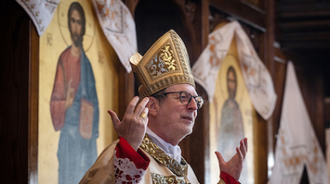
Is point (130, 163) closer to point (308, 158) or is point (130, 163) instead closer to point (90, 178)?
point (90, 178)

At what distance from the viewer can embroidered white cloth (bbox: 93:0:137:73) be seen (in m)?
Result: 3.63

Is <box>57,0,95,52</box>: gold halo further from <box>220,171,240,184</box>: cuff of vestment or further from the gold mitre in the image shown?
<box>220,171,240,184</box>: cuff of vestment

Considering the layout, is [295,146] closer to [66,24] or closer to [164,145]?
[66,24]

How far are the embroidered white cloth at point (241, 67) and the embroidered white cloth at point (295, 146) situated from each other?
922 millimetres

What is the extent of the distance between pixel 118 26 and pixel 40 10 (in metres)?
0.91

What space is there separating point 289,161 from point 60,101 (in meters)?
4.69

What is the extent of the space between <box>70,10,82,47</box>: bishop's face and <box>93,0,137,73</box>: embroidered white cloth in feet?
0.63

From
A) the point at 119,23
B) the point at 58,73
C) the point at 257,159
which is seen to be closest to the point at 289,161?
the point at 257,159

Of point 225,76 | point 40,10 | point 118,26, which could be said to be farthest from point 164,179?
point 225,76

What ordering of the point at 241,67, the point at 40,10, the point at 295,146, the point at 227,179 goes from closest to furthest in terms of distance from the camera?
the point at 227,179 → the point at 40,10 → the point at 241,67 → the point at 295,146

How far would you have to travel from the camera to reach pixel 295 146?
7.22 m

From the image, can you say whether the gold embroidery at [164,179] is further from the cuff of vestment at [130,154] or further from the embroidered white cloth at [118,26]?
the embroidered white cloth at [118,26]

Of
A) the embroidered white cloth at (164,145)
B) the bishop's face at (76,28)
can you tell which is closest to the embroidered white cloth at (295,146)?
the bishop's face at (76,28)

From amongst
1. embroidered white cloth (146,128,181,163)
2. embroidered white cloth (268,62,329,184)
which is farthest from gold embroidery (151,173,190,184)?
embroidered white cloth (268,62,329,184)
